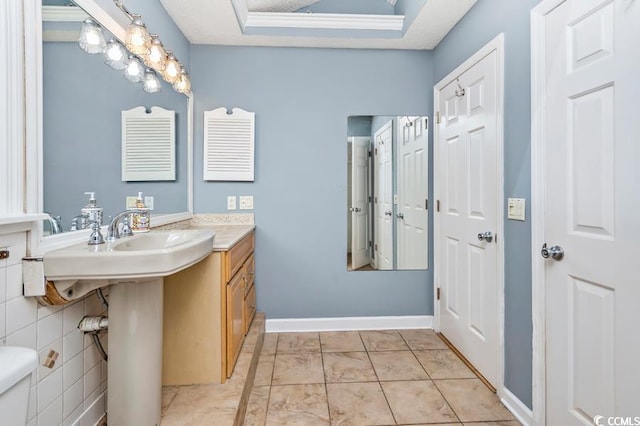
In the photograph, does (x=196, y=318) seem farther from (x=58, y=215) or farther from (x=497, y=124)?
(x=497, y=124)

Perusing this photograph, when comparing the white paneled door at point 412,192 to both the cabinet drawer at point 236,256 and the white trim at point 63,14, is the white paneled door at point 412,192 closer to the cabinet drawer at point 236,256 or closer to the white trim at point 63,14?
the cabinet drawer at point 236,256

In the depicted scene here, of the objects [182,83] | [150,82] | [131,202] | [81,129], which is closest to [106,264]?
[81,129]

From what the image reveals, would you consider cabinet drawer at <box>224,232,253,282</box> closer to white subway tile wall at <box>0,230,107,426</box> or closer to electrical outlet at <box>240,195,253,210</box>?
electrical outlet at <box>240,195,253,210</box>

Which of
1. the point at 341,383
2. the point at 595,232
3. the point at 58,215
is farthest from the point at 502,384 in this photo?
the point at 58,215

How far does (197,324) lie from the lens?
170 centimetres

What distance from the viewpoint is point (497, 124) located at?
5.75 feet

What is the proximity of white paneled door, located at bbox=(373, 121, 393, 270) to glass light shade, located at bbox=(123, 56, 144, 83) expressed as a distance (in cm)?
176

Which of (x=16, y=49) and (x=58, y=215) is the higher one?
(x=16, y=49)

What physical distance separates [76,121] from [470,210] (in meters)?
2.20

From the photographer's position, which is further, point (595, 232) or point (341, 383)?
point (341, 383)

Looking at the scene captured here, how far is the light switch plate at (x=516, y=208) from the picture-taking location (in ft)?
5.20

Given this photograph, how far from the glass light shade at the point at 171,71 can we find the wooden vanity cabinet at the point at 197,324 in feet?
4.21

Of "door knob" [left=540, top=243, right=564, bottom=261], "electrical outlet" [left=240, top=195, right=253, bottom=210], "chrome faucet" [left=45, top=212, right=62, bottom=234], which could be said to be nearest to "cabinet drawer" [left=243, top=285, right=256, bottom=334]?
"electrical outlet" [left=240, top=195, right=253, bottom=210]

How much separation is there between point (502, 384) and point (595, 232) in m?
1.05
